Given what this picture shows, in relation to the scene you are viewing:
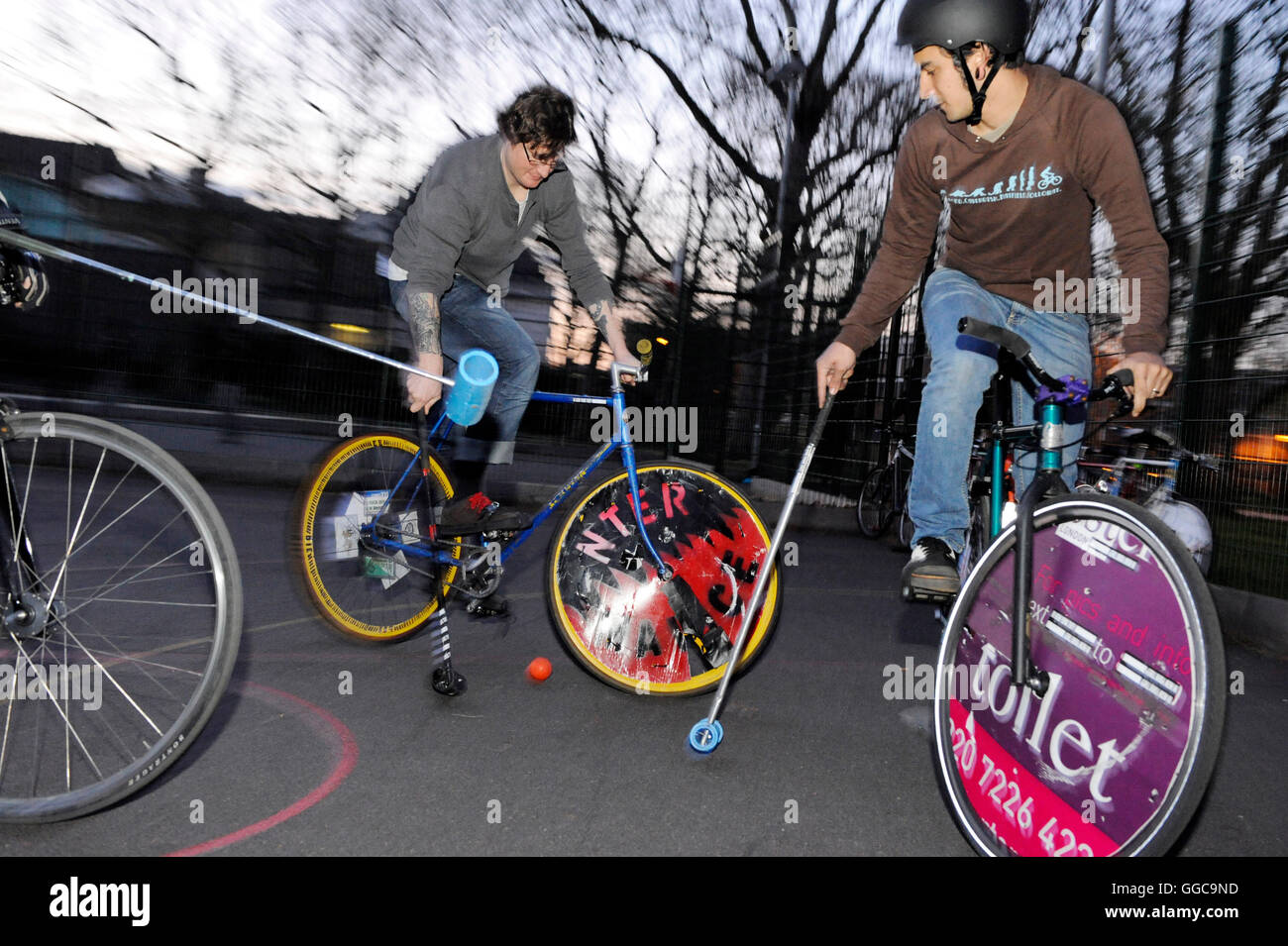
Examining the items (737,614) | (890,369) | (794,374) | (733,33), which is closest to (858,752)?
(737,614)

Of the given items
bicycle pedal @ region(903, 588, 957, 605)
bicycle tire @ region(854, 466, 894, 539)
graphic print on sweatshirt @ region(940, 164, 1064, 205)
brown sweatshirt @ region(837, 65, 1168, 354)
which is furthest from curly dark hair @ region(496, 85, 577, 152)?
bicycle tire @ region(854, 466, 894, 539)

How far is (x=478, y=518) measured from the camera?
152 inches

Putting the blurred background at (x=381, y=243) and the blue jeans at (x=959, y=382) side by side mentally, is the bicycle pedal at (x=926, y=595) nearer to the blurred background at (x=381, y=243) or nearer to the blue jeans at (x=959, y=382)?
the blue jeans at (x=959, y=382)

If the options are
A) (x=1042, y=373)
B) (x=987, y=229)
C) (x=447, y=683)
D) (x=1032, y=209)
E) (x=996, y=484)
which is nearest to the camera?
(x=1042, y=373)

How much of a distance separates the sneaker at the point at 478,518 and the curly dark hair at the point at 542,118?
4.83ft

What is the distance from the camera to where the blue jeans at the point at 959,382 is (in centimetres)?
272

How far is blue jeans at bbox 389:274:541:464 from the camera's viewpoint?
415 cm

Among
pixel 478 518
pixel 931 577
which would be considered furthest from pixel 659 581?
pixel 931 577

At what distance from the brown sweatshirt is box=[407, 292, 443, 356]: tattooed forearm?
63.0 inches

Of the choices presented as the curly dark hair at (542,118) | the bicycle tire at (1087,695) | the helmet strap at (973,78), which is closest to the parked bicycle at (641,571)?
the curly dark hair at (542,118)

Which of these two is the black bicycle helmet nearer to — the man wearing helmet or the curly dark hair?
the man wearing helmet

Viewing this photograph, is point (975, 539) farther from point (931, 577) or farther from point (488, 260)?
point (488, 260)

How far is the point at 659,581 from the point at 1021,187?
1938mm

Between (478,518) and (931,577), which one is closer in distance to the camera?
(931,577)
